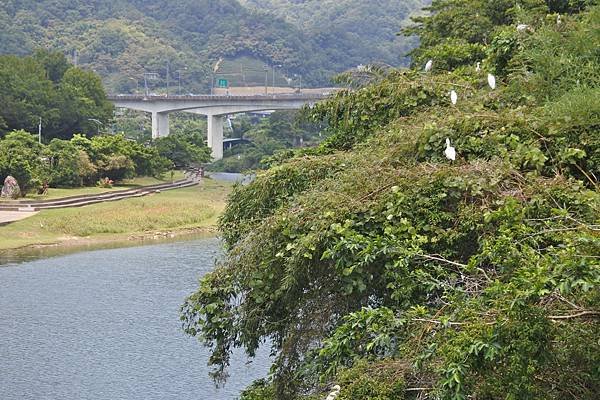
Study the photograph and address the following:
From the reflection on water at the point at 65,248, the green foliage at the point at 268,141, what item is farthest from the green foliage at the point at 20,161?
the green foliage at the point at 268,141

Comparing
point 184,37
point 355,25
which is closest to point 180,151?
point 184,37

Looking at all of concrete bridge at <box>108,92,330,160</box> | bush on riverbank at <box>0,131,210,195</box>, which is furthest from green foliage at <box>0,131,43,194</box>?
concrete bridge at <box>108,92,330,160</box>

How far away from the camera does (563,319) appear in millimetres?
5645

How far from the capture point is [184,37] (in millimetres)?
113562

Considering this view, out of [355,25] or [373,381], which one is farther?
[355,25]

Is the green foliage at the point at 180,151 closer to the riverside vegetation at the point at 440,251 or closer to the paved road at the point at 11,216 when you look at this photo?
the paved road at the point at 11,216

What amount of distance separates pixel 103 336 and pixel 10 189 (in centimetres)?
1825

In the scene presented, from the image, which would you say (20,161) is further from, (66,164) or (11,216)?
(11,216)

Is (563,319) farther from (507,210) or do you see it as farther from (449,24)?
(449,24)

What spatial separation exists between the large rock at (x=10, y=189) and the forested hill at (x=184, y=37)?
54.0 metres

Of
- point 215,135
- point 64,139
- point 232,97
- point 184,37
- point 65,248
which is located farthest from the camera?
point 184,37

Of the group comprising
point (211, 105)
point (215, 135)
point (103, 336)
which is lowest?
point (215, 135)

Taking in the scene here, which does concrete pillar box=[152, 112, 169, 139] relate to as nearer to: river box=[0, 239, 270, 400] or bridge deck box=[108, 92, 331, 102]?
bridge deck box=[108, 92, 331, 102]

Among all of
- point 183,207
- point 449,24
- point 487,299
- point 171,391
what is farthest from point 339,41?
point 487,299
